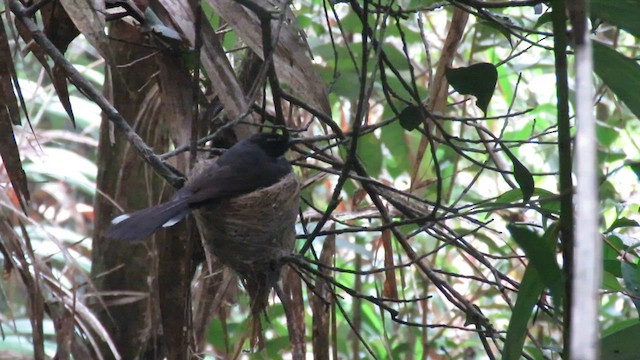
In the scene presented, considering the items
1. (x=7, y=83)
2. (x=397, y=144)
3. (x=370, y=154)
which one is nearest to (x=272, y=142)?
(x=7, y=83)

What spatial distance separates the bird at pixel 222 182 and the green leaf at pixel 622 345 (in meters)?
0.95

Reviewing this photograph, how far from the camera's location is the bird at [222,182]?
1.83 m

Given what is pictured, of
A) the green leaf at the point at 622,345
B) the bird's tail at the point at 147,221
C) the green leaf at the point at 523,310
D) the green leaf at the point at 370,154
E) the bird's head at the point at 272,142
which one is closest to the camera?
the green leaf at the point at 523,310

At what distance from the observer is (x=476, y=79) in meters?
1.62

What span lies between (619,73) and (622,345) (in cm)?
45

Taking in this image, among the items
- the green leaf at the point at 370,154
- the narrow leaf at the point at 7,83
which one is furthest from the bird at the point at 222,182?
the green leaf at the point at 370,154

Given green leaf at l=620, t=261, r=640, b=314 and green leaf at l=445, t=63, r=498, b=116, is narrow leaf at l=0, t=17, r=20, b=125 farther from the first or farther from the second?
green leaf at l=620, t=261, r=640, b=314

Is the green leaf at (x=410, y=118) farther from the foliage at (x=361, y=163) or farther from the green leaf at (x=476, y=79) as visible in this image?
the green leaf at (x=476, y=79)

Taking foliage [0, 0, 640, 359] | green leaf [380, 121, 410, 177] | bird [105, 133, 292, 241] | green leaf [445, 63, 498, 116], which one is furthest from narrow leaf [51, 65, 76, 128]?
green leaf [380, 121, 410, 177]

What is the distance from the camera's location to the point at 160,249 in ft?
6.68

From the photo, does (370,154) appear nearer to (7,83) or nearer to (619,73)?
(7,83)

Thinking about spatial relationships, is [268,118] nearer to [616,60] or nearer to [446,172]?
[616,60]

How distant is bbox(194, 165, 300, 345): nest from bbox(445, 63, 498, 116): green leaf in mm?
573

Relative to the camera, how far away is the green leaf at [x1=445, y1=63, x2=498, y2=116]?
1595mm
